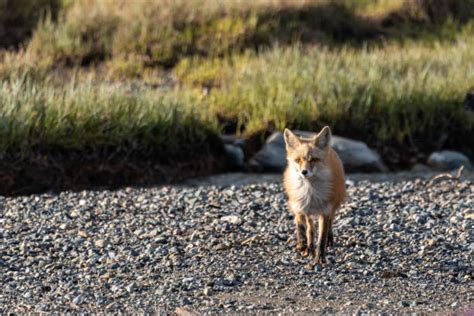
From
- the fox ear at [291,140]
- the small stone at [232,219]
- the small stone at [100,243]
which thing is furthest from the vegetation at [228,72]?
the fox ear at [291,140]

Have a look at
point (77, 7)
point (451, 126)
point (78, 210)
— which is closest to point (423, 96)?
point (451, 126)

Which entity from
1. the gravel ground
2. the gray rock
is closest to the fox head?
the gravel ground

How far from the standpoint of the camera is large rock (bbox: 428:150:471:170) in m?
13.3

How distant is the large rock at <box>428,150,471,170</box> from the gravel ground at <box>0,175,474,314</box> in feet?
6.80

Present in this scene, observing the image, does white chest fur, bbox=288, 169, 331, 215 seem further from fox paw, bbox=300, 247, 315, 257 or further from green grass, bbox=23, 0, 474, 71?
green grass, bbox=23, 0, 474, 71

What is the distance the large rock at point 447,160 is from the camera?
43.6ft

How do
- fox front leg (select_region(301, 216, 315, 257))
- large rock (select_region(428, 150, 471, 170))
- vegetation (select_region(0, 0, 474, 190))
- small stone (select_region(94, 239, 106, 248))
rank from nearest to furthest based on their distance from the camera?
fox front leg (select_region(301, 216, 315, 257)), small stone (select_region(94, 239, 106, 248)), vegetation (select_region(0, 0, 474, 190)), large rock (select_region(428, 150, 471, 170))

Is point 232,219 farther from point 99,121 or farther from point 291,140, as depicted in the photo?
point 99,121

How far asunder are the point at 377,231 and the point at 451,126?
201 inches

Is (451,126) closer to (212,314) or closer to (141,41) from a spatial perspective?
(141,41)

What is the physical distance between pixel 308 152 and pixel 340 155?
192 inches


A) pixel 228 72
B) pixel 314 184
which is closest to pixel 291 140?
pixel 314 184

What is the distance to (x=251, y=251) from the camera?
8609 mm

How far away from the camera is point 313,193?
27.3ft
